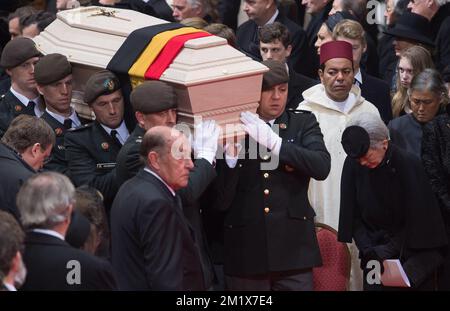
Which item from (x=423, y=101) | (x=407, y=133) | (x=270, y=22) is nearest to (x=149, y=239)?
(x=407, y=133)

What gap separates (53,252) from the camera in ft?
14.5

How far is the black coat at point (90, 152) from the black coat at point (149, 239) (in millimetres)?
A: 925

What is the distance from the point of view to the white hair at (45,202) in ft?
14.5

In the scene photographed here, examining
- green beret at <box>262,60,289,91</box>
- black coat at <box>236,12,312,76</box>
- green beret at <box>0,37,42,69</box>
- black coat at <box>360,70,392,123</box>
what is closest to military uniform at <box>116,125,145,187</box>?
green beret at <box>262,60,289,91</box>

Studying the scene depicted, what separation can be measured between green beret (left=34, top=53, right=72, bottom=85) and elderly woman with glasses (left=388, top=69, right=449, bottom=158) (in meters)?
1.95

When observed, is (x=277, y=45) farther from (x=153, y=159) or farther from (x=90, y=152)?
(x=153, y=159)

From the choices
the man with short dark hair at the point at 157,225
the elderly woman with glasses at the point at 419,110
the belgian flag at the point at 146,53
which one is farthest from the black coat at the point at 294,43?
the man with short dark hair at the point at 157,225

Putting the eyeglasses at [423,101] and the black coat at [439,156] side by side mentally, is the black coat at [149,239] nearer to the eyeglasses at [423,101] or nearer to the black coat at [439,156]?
the black coat at [439,156]

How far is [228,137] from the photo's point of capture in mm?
5566

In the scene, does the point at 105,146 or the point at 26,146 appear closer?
the point at 26,146

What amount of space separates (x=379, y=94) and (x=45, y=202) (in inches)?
129

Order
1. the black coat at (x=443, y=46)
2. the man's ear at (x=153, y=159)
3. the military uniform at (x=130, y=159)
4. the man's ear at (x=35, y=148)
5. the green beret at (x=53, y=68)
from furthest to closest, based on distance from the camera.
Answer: the black coat at (x=443, y=46)
the green beret at (x=53, y=68)
the man's ear at (x=35, y=148)
the military uniform at (x=130, y=159)
the man's ear at (x=153, y=159)

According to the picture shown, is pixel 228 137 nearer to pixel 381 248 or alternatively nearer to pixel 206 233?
pixel 206 233

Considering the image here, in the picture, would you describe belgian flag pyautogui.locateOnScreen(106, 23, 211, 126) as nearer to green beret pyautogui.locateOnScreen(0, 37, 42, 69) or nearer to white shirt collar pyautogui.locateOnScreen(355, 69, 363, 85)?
green beret pyautogui.locateOnScreen(0, 37, 42, 69)
